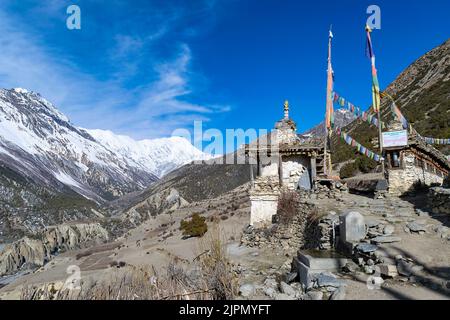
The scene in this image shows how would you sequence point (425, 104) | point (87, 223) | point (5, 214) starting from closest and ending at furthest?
point (425, 104)
point (87, 223)
point (5, 214)

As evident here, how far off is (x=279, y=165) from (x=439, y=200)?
29.1 feet

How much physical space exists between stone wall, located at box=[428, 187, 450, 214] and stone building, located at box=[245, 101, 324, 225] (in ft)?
23.3

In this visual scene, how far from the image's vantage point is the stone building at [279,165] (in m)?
19.4

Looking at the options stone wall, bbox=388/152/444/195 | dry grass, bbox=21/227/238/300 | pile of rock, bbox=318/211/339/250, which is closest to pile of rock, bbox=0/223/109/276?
pile of rock, bbox=318/211/339/250

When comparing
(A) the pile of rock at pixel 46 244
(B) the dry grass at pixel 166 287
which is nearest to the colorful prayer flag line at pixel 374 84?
(B) the dry grass at pixel 166 287

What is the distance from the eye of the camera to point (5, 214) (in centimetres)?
8075

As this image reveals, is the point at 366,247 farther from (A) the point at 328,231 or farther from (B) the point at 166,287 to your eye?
(B) the point at 166,287

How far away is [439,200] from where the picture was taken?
1230cm

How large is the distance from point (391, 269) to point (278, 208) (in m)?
10.6

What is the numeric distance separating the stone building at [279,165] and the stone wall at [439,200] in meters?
7.10

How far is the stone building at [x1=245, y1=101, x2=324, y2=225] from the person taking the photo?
19438 mm

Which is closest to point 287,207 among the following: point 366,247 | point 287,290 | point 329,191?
point 329,191
